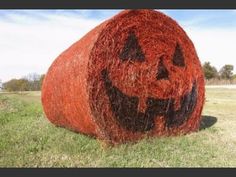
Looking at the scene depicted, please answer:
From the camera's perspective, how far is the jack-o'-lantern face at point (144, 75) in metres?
7.84

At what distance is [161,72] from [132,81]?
3.04 feet

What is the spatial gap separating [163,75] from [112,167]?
3.11m

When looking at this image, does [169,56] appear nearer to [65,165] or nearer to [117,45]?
[117,45]

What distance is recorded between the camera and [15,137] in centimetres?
924

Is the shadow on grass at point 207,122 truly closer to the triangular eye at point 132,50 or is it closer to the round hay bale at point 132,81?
the round hay bale at point 132,81

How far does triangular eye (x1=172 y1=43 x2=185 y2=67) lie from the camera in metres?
9.36

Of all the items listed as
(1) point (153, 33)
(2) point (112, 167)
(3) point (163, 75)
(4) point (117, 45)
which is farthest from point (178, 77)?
(2) point (112, 167)

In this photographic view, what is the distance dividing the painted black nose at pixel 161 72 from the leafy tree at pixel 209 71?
56860 mm

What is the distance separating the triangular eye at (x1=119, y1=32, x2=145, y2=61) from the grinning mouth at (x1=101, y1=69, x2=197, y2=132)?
2.08ft

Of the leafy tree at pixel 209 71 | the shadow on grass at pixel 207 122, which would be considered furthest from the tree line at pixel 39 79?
the shadow on grass at pixel 207 122

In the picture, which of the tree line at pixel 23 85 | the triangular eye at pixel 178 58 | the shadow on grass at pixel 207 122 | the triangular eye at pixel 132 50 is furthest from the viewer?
the tree line at pixel 23 85

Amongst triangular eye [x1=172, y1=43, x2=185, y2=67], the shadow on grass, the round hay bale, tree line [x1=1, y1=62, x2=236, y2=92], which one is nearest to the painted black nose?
the round hay bale

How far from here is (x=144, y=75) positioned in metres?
8.52

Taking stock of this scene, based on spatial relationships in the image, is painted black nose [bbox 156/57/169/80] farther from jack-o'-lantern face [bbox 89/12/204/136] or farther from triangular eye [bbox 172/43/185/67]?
triangular eye [bbox 172/43/185/67]
